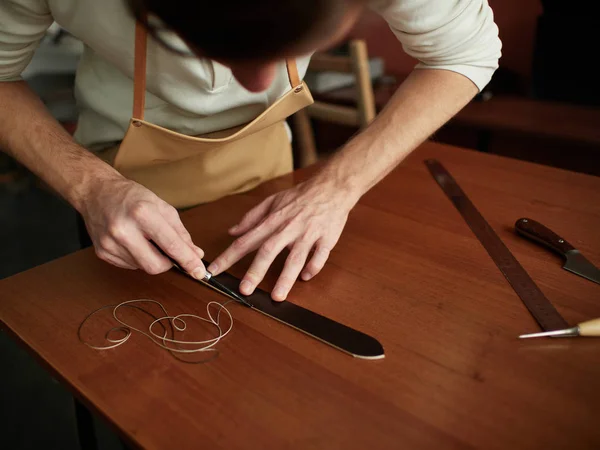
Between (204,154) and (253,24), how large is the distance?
0.61 m

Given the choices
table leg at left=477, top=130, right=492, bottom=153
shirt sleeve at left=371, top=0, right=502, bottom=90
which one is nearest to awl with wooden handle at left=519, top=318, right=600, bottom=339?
Answer: shirt sleeve at left=371, top=0, right=502, bottom=90

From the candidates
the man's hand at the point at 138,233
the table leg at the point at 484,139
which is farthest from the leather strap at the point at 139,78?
the table leg at the point at 484,139

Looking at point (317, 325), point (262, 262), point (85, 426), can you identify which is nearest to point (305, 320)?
point (317, 325)

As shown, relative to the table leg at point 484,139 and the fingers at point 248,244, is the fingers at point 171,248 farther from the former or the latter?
the table leg at point 484,139

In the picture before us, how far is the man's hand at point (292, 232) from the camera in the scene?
73 cm

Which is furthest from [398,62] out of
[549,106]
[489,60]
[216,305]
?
[216,305]

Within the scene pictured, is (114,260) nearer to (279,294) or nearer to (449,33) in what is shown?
(279,294)

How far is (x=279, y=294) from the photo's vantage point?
0.70 m

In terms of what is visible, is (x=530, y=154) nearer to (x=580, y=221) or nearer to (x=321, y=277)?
(x=580, y=221)

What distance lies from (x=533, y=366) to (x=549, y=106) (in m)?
1.48

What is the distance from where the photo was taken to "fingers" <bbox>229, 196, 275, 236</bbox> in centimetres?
83

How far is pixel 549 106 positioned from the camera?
1793 mm

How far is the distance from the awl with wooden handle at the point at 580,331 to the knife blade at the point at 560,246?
13cm

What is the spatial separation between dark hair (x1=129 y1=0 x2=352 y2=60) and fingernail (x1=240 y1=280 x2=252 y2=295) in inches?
12.7
